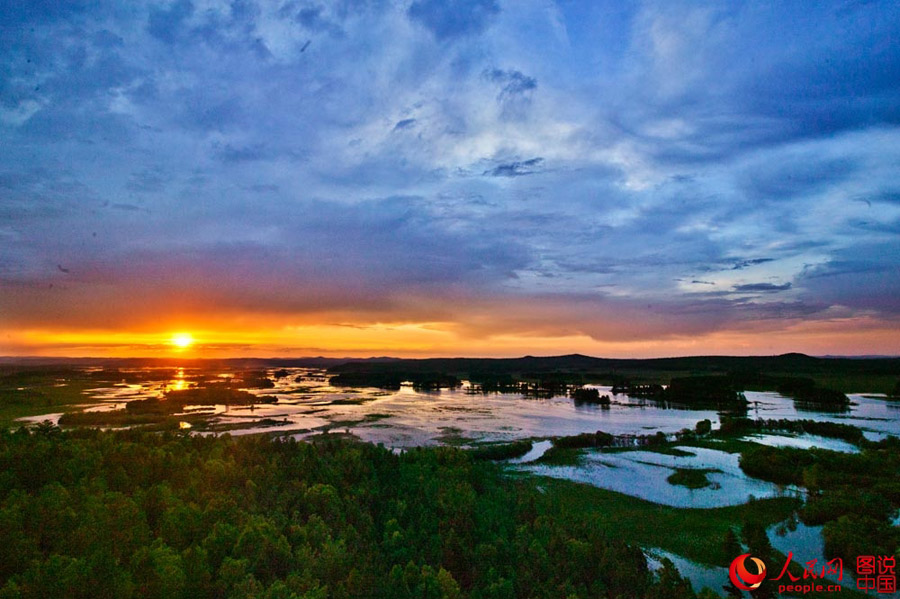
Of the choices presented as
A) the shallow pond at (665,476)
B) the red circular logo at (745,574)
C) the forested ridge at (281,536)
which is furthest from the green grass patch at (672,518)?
the forested ridge at (281,536)

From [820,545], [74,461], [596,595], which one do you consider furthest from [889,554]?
[74,461]

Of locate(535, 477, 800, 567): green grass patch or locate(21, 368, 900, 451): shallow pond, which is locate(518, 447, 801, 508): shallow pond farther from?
locate(21, 368, 900, 451): shallow pond

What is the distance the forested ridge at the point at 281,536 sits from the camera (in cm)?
939

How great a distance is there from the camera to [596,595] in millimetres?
10469

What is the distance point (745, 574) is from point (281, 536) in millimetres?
16548

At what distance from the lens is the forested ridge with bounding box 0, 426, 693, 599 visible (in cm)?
939

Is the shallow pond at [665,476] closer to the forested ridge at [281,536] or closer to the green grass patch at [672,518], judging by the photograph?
the green grass patch at [672,518]

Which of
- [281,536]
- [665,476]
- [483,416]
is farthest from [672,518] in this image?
[483,416]

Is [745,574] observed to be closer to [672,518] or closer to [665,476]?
[672,518]

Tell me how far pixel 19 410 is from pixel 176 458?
5574cm

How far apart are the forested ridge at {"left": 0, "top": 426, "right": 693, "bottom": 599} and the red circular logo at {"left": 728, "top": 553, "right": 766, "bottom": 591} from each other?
5.49 metres

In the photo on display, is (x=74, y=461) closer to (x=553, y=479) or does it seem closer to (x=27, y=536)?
(x=27, y=536)

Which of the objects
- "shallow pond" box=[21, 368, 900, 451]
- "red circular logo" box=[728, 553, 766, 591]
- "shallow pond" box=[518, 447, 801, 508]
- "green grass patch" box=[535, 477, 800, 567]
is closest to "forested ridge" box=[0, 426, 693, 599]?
"red circular logo" box=[728, 553, 766, 591]

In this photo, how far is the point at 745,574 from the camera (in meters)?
17.3
